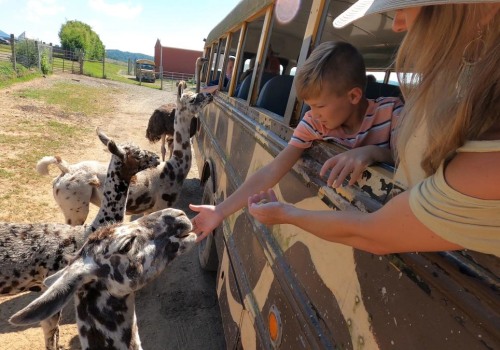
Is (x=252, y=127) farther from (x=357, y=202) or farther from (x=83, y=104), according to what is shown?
(x=83, y=104)

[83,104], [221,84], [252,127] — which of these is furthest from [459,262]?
[83,104]

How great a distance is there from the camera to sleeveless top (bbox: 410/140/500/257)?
701 millimetres

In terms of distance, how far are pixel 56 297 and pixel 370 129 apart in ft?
5.89

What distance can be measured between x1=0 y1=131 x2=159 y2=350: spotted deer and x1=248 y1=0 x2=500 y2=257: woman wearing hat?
3264 mm

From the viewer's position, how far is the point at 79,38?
2783 inches

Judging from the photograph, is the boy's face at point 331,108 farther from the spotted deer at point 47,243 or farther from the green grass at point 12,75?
the green grass at point 12,75

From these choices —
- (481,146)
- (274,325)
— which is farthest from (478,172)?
(274,325)

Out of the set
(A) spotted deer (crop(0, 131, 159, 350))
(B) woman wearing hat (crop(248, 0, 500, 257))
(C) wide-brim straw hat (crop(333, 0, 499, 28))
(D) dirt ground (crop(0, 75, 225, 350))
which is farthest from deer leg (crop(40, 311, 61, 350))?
(C) wide-brim straw hat (crop(333, 0, 499, 28))

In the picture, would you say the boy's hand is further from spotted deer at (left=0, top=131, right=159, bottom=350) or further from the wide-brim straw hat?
spotted deer at (left=0, top=131, right=159, bottom=350)

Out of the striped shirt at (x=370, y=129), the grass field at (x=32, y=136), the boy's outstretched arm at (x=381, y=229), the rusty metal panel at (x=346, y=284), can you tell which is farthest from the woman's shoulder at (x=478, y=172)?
the grass field at (x=32, y=136)

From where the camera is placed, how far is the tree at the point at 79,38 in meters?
69.7

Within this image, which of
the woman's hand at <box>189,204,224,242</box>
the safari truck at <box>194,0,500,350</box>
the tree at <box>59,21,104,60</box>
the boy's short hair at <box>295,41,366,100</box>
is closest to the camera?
the safari truck at <box>194,0,500,350</box>

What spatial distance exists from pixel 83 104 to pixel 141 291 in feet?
52.3

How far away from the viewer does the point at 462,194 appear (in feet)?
2.37
